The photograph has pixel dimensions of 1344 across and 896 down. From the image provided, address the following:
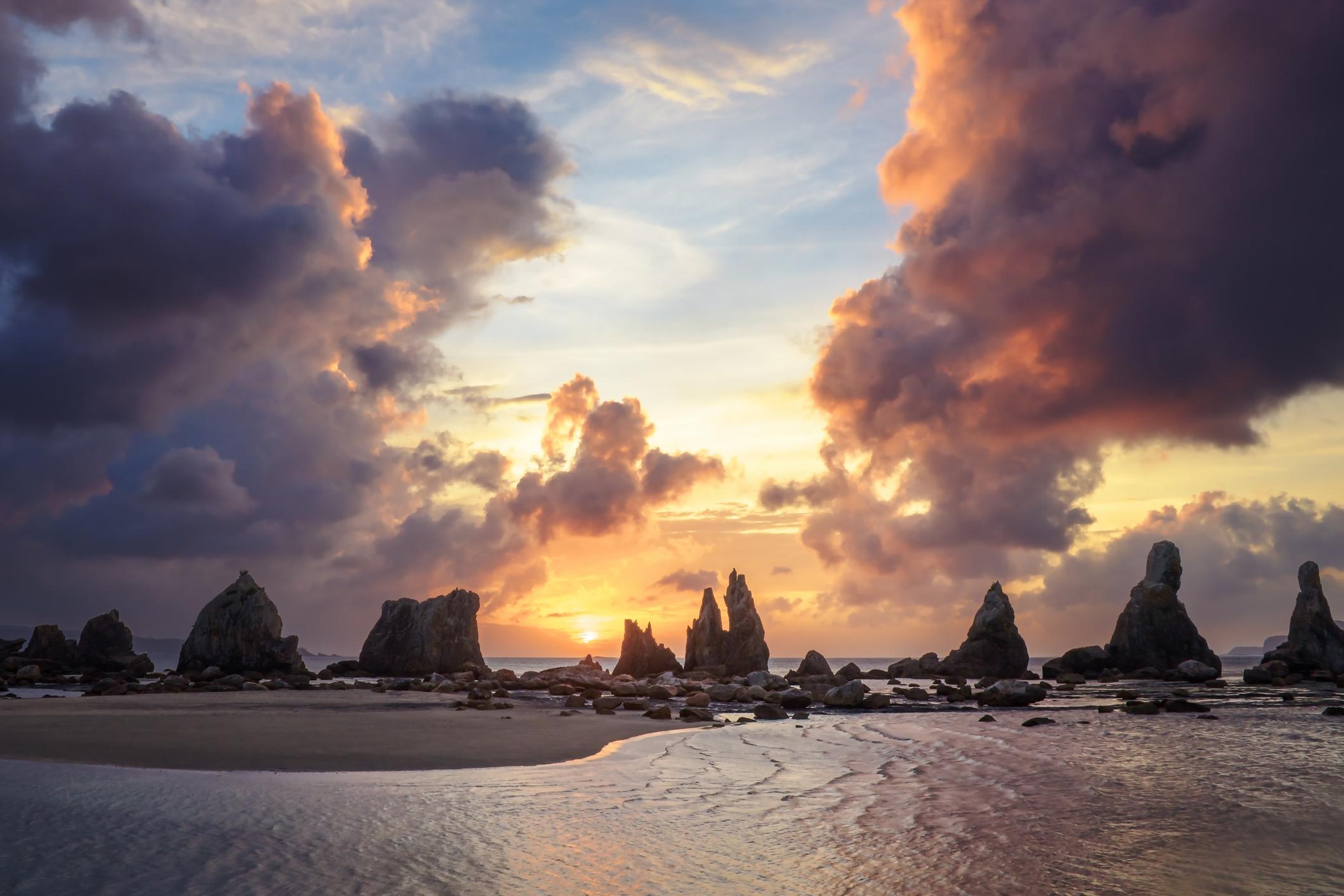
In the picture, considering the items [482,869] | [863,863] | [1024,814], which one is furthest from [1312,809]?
[482,869]

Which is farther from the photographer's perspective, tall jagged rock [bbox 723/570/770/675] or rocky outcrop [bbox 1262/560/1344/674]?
tall jagged rock [bbox 723/570/770/675]

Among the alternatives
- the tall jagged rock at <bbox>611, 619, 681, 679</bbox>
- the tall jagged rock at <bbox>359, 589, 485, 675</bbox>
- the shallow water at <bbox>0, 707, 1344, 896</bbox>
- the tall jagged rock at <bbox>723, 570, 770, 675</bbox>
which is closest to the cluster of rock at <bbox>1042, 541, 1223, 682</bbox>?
the tall jagged rock at <bbox>723, 570, 770, 675</bbox>

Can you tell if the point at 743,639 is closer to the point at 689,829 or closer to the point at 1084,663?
the point at 1084,663

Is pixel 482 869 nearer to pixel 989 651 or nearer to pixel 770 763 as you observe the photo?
pixel 770 763

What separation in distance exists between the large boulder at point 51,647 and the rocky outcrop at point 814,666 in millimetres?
82084

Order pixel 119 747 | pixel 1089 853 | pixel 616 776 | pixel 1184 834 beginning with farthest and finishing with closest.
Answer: pixel 119 747, pixel 616 776, pixel 1184 834, pixel 1089 853

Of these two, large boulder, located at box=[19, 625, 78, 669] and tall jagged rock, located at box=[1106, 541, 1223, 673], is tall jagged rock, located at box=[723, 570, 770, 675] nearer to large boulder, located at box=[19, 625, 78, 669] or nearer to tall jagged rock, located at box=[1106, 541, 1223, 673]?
tall jagged rock, located at box=[1106, 541, 1223, 673]

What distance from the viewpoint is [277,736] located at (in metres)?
24.7

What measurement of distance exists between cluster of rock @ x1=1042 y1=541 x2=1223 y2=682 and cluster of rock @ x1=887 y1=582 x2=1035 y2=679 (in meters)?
3.98

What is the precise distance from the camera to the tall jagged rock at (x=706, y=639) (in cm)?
10831

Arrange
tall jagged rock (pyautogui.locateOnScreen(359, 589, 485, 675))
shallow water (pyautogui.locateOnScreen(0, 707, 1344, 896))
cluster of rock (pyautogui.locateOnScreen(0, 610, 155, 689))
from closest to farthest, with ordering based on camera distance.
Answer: shallow water (pyautogui.locateOnScreen(0, 707, 1344, 896)), cluster of rock (pyautogui.locateOnScreen(0, 610, 155, 689)), tall jagged rock (pyautogui.locateOnScreen(359, 589, 485, 675))

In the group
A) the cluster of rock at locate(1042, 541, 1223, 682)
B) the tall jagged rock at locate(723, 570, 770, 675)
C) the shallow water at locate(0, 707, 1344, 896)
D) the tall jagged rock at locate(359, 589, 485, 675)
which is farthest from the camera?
the tall jagged rock at locate(723, 570, 770, 675)

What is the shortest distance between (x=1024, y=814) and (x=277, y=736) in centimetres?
2094

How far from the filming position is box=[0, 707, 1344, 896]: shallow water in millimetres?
9766
